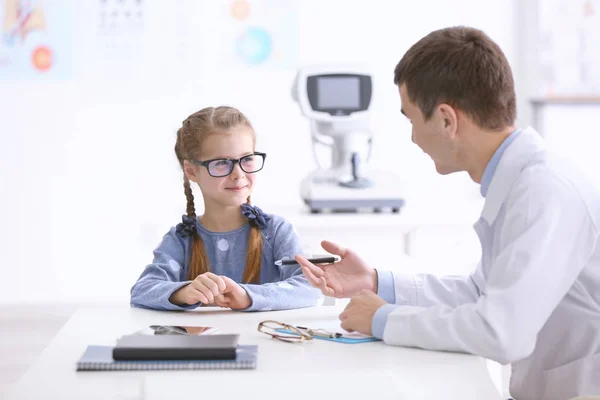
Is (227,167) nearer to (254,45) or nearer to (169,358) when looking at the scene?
(169,358)

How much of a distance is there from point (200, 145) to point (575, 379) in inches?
38.5

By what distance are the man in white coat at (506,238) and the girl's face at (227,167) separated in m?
0.38

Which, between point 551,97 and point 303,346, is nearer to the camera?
point 303,346

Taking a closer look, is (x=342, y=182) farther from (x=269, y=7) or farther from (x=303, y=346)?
(x=303, y=346)

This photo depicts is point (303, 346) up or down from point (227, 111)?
down

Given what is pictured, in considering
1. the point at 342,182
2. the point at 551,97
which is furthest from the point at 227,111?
the point at 551,97

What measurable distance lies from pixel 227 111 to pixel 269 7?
2512mm

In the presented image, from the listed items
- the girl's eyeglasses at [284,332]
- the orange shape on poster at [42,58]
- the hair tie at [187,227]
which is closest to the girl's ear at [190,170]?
the hair tie at [187,227]

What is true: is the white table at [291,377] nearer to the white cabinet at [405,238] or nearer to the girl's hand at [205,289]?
the girl's hand at [205,289]

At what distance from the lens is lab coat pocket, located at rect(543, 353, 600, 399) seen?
4.61 feet

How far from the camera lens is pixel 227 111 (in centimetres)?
203

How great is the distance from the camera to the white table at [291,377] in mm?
1137

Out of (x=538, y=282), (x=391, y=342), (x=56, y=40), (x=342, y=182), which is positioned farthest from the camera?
(x=56, y=40)

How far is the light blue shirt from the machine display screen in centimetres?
162
